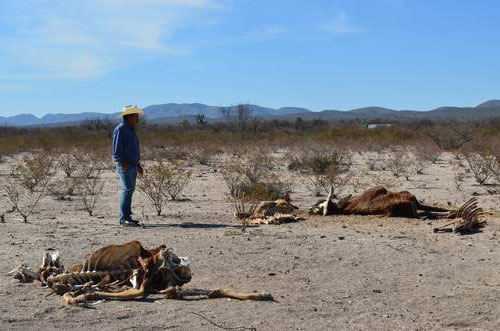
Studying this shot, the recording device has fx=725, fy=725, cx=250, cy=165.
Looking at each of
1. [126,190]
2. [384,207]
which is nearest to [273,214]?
[384,207]

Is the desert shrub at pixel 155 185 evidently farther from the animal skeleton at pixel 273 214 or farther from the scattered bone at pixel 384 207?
the scattered bone at pixel 384 207

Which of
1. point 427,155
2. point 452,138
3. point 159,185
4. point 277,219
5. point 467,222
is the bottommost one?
point 277,219

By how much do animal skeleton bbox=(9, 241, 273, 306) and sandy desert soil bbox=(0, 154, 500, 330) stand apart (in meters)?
0.14

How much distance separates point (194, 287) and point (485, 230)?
448 cm

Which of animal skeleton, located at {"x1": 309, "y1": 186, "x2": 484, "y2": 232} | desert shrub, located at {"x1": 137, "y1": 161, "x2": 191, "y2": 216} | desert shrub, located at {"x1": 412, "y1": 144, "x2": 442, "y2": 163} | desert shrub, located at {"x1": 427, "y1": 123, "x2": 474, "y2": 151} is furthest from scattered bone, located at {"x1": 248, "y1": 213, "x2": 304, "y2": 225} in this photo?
desert shrub, located at {"x1": 427, "y1": 123, "x2": 474, "y2": 151}

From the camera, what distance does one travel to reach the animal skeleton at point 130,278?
6207mm

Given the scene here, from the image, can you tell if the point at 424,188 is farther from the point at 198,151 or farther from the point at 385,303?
the point at 198,151

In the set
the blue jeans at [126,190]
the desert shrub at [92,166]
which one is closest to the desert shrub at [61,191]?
the desert shrub at [92,166]

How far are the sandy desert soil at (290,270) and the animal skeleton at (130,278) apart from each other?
5.3 inches

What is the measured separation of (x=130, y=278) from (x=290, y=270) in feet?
5.94

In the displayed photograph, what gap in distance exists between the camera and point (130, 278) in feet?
21.0

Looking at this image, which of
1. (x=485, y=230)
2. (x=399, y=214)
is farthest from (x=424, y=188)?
Result: (x=485, y=230)

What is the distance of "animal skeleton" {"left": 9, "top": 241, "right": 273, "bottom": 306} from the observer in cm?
621

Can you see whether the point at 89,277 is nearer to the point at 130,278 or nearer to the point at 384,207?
the point at 130,278
